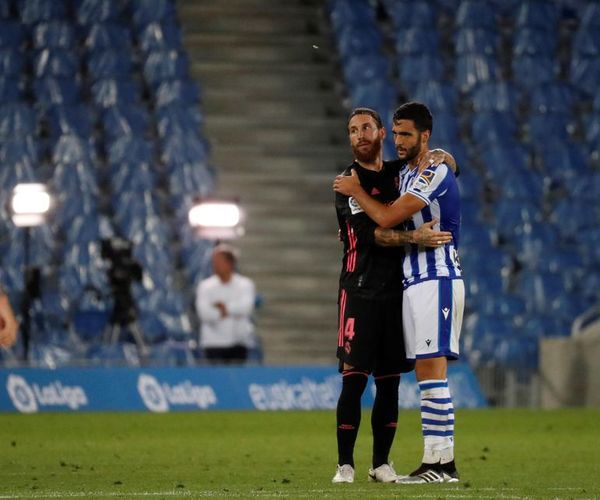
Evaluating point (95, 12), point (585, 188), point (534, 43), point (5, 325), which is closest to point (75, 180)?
point (95, 12)

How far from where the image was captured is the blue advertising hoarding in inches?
626

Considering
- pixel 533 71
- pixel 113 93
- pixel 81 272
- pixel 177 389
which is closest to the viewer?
pixel 177 389

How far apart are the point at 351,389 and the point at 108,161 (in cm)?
1313

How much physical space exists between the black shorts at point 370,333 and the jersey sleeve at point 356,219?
34 centimetres

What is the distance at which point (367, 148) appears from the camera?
27.5ft

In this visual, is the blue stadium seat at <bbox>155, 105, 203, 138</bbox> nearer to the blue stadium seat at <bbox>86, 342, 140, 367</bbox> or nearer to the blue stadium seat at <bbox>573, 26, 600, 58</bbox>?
the blue stadium seat at <bbox>86, 342, 140, 367</bbox>

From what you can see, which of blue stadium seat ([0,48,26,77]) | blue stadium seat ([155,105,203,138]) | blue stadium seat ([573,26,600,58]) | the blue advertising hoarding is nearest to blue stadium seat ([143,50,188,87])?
blue stadium seat ([155,105,203,138])

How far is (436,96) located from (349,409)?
1454 cm

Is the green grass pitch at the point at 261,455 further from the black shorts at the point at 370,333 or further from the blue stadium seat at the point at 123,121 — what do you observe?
the blue stadium seat at the point at 123,121

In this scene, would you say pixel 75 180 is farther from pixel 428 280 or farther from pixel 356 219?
pixel 428 280

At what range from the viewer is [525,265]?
20688 millimetres

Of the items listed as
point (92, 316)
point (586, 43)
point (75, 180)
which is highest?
point (586, 43)

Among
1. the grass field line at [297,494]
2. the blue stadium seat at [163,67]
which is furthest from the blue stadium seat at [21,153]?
the grass field line at [297,494]

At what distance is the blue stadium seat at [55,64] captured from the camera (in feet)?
71.6
